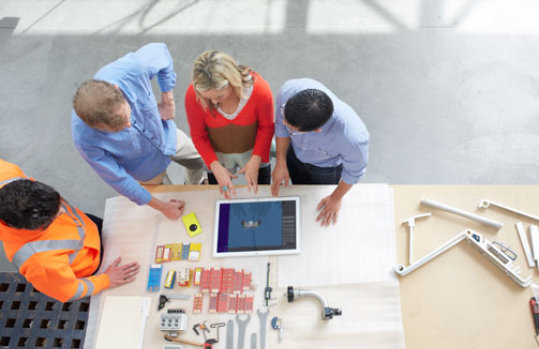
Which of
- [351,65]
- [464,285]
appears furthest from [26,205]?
[351,65]

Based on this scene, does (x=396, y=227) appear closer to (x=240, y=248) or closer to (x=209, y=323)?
(x=240, y=248)

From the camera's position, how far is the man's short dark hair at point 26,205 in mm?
1228

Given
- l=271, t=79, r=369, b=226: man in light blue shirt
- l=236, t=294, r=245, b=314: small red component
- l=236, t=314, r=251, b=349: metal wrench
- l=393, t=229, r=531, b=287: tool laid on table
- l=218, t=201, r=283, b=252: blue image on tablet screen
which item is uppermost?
l=271, t=79, r=369, b=226: man in light blue shirt

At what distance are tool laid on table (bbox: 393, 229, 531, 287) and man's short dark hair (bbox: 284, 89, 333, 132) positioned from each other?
79cm

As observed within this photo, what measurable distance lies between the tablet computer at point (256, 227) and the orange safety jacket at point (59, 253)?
0.57 m

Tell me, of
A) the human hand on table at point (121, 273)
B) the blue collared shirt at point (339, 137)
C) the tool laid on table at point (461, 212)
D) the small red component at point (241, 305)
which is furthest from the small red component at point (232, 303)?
the tool laid on table at point (461, 212)

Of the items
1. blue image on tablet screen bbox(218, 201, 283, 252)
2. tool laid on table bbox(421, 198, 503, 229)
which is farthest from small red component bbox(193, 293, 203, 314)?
tool laid on table bbox(421, 198, 503, 229)

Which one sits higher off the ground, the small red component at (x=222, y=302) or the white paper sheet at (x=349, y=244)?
the white paper sheet at (x=349, y=244)

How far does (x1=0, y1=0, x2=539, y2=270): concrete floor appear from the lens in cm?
276

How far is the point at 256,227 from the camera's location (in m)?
1.70

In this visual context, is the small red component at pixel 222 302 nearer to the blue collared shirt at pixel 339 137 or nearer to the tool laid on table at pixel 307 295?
the tool laid on table at pixel 307 295

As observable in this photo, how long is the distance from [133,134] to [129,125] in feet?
0.28

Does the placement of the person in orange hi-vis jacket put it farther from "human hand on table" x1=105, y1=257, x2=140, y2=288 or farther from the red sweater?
the red sweater

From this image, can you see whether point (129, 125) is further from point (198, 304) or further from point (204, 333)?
point (204, 333)
